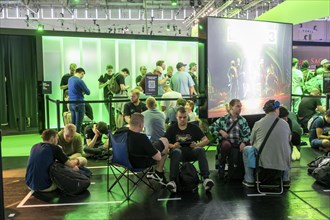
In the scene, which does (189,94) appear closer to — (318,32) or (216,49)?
(216,49)

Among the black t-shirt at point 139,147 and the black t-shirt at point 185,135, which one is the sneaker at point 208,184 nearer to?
the black t-shirt at point 185,135

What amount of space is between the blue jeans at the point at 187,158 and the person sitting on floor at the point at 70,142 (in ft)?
4.07

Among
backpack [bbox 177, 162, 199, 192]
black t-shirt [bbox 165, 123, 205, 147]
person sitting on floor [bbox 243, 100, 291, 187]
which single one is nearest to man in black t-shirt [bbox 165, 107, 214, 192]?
black t-shirt [bbox 165, 123, 205, 147]

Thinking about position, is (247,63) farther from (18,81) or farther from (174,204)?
(18,81)

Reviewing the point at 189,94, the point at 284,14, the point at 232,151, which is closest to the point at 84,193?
the point at 232,151

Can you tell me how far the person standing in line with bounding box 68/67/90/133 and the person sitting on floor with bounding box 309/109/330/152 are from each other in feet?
14.2

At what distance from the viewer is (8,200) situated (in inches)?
190

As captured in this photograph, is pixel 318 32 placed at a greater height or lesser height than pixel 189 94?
greater

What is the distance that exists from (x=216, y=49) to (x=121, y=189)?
2.92 metres

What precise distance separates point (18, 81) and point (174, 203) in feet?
21.7

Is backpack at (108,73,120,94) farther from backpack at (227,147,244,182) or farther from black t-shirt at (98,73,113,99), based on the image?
backpack at (227,147,244,182)

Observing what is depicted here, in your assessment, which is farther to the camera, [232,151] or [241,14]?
[241,14]

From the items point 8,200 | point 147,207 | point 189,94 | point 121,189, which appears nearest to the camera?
point 147,207

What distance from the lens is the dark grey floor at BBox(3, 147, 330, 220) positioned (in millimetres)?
4250
